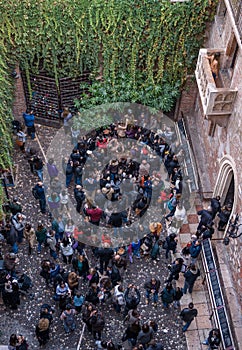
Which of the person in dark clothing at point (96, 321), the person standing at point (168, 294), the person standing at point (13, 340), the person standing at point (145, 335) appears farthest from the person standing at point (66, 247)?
the person standing at point (145, 335)

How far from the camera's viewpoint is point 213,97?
44.2 feet

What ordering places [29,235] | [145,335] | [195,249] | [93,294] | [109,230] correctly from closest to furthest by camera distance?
[145,335], [93,294], [195,249], [29,235], [109,230]

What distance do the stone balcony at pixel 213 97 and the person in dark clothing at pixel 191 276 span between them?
14.1 ft

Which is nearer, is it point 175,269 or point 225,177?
point 175,269

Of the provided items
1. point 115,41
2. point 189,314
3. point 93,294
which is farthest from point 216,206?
point 115,41

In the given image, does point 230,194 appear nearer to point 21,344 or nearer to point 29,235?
point 29,235

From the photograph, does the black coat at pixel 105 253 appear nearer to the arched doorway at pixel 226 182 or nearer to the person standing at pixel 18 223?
the person standing at pixel 18 223

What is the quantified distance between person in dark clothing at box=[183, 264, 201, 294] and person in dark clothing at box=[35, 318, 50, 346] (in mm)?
3765

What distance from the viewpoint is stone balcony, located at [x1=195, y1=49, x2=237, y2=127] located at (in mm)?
13406

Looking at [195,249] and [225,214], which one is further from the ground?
[225,214]

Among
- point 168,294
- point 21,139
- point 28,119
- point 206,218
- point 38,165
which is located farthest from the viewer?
point 28,119

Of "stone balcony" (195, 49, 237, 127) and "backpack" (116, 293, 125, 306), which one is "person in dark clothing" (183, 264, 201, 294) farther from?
"stone balcony" (195, 49, 237, 127)

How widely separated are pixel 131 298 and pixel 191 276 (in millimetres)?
1709

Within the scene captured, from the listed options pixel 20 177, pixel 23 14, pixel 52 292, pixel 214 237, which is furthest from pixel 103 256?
pixel 23 14
